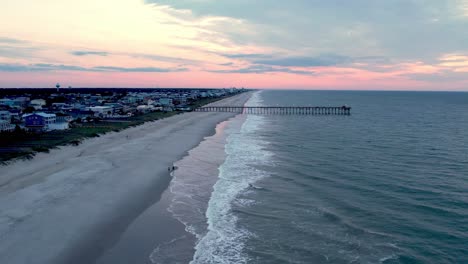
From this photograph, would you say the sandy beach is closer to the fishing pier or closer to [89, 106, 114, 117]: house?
[89, 106, 114, 117]: house

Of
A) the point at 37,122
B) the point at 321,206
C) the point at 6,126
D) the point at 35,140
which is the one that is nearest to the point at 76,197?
the point at 321,206

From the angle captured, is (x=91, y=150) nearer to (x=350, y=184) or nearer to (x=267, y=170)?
(x=267, y=170)

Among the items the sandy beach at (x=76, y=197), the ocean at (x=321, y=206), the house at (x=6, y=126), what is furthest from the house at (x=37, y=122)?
the ocean at (x=321, y=206)

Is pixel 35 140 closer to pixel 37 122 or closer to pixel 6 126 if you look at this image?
pixel 37 122

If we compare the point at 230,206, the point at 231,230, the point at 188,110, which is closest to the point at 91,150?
the point at 230,206

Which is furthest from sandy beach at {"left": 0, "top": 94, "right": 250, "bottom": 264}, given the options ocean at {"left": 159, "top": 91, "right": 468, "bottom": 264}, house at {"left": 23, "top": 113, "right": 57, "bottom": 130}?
house at {"left": 23, "top": 113, "right": 57, "bottom": 130}

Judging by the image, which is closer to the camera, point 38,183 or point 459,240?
point 459,240
